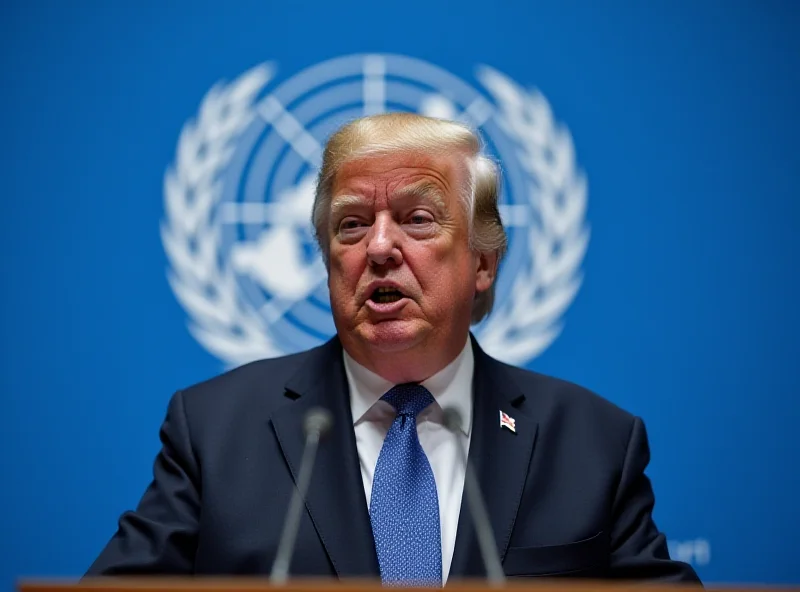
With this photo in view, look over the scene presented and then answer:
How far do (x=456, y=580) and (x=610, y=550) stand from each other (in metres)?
0.48

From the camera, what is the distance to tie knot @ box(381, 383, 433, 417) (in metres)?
2.44

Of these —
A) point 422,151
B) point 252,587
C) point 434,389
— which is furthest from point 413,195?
point 252,587

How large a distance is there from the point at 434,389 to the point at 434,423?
3.8 inches

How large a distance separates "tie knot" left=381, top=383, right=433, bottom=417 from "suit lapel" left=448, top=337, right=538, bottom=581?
0.47 feet

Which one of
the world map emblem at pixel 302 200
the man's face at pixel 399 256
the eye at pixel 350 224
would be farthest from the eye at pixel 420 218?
the world map emblem at pixel 302 200

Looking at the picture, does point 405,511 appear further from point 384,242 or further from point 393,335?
point 384,242

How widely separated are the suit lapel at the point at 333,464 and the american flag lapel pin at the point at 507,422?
412 mm

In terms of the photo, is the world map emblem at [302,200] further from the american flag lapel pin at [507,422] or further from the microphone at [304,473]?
the microphone at [304,473]

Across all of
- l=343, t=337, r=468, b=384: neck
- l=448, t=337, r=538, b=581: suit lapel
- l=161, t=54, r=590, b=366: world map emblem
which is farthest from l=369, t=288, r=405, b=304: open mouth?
l=161, t=54, r=590, b=366: world map emblem

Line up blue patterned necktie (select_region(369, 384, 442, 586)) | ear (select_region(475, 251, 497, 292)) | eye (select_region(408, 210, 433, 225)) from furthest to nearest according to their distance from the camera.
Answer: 1. ear (select_region(475, 251, 497, 292))
2. eye (select_region(408, 210, 433, 225))
3. blue patterned necktie (select_region(369, 384, 442, 586))

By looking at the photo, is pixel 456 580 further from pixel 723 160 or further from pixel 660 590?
pixel 723 160

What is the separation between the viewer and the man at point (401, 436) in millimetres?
2205

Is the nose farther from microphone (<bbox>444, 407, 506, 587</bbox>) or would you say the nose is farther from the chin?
microphone (<bbox>444, 407, 506, 587</bbox>)

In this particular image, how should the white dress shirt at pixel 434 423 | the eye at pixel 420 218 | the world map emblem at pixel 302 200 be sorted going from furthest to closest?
the world map emblem at pixel 302 200
the eye at pixel 420 218
the white dress shirt at pixel 434 423
